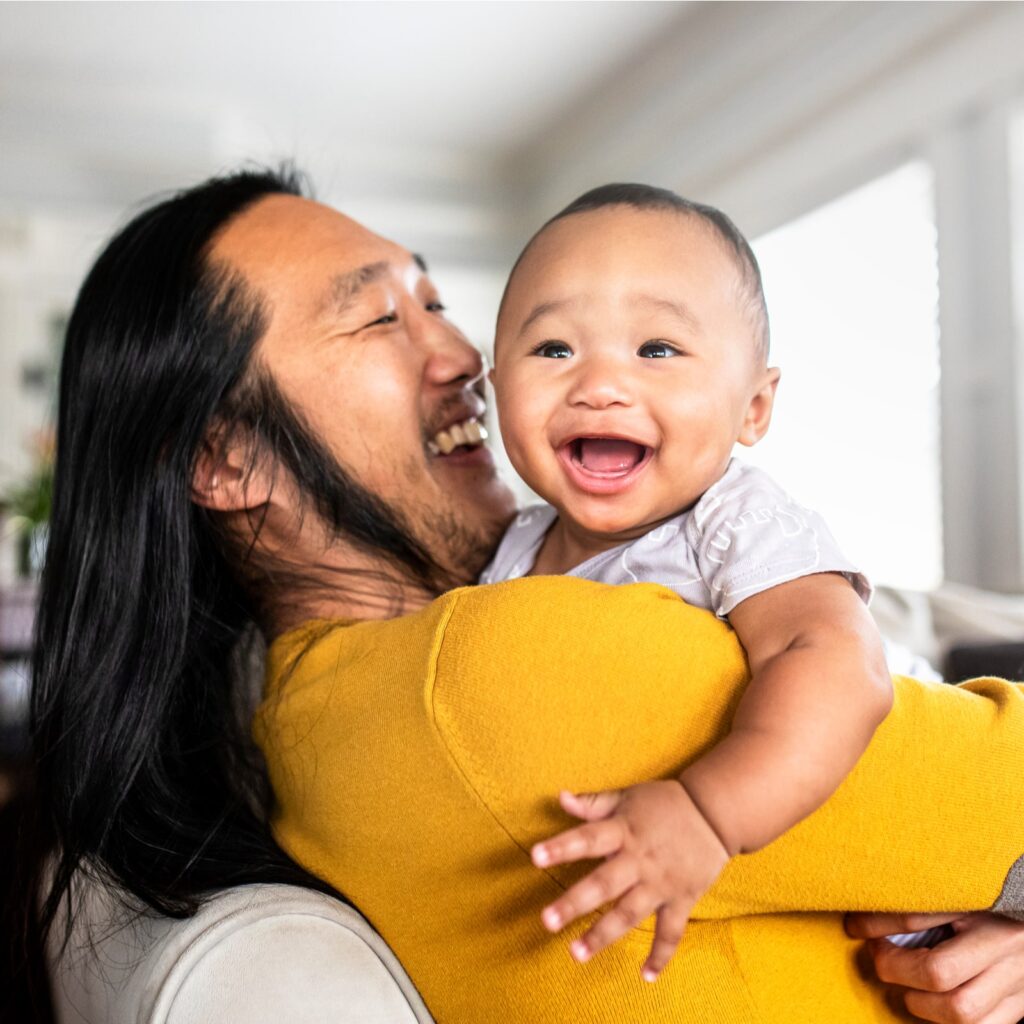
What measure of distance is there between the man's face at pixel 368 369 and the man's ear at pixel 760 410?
0.45 metres

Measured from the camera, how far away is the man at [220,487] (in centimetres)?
117

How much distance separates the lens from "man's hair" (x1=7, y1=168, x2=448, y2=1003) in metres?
1.13

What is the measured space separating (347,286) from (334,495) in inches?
10.5

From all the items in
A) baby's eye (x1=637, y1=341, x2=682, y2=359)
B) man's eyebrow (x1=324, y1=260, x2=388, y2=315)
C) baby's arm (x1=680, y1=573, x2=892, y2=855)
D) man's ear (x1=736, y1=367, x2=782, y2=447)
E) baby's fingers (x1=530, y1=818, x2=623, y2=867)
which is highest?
man's eyebrow (x1=324, y1=260, x2=388, y2=315)

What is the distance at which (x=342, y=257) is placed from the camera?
1.42m

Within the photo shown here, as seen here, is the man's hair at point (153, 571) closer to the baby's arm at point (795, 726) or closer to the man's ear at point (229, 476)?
the man's ear at point (229, 476)

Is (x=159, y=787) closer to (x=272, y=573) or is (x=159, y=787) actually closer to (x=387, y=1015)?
(x=272, y=573)

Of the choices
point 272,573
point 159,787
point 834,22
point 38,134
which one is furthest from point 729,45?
point 159,787

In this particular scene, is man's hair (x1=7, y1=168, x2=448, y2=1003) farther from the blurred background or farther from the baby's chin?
the blurred background

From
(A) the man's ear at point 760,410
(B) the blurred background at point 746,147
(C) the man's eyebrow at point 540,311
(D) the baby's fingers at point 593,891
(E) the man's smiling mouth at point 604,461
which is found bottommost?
(D) the baby's fingers at point 593,891

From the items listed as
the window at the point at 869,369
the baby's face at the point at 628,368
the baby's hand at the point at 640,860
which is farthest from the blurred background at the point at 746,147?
the baby's hand at the point at 640,860

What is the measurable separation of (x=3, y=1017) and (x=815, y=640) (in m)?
1.63

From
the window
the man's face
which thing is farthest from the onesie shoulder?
the window

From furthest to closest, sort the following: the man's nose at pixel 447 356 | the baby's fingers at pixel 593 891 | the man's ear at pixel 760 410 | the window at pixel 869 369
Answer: the window at pixel 869 369 < the man's nose at pixel 447 356 < the man's ear at pixel 760 410 < the baby's fingers at pixel 593 891
